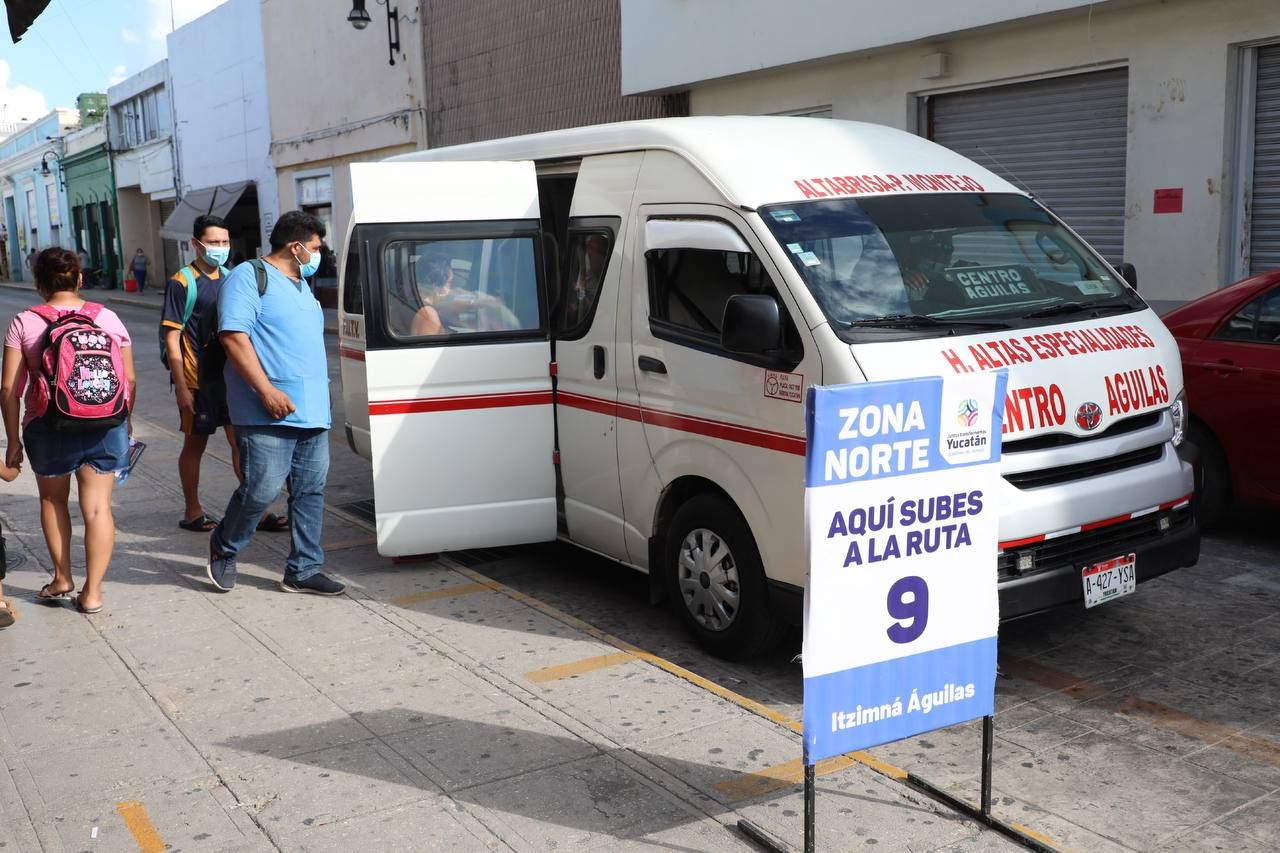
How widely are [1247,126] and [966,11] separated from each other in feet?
9.31

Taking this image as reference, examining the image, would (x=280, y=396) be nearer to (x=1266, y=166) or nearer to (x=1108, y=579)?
(x=1108, y=579)

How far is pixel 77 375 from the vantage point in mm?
5707

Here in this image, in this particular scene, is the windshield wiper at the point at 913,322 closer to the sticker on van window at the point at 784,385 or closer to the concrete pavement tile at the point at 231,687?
the sticker on van window at the point at 784,385

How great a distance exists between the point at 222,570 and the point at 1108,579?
437cm

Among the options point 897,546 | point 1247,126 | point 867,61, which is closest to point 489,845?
point 897,546

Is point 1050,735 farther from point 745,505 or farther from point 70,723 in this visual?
point 70,723

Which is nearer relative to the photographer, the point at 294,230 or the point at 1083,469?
the point at 1083,469

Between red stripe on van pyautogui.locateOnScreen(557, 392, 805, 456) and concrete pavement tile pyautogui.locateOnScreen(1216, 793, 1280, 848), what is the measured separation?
6.31 feet

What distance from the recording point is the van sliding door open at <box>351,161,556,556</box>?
6.32 meters

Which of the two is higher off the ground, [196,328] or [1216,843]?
[196,328]

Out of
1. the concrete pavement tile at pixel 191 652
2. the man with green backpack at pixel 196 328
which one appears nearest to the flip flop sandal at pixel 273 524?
the man with green backpack at pixel 196 328

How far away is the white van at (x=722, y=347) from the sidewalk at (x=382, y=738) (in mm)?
619

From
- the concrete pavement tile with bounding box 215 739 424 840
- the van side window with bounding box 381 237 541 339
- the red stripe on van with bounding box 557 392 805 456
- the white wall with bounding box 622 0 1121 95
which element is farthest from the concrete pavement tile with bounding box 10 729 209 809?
the white wall with bounding box 622 0 1121 95

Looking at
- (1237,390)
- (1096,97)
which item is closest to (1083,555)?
(1237,390)
